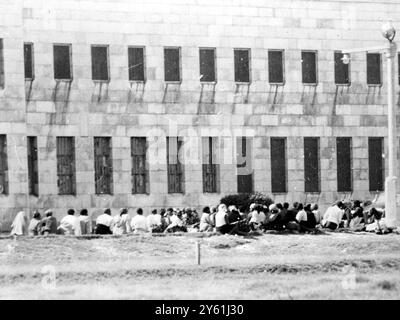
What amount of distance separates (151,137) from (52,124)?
413cm

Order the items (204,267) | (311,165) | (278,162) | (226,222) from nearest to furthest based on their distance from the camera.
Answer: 1. (204,267)
2. (226,222)
3. (278,162)
4. (311,165)

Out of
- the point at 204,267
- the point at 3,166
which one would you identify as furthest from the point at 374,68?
the point at 204,267

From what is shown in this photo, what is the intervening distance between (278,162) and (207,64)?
5189 mm

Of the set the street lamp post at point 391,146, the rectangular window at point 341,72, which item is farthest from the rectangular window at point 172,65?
the street lamp post at point 391,146

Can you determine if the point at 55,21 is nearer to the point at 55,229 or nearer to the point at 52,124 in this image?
the point at 52,124

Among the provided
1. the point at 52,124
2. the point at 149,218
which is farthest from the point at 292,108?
the point at 149,218

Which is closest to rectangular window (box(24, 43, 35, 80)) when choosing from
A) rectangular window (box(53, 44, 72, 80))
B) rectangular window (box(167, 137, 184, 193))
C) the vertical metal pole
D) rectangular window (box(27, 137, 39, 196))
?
rectangular window (box(53, 44, 72, 80))

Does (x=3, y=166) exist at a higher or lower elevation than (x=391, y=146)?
lower

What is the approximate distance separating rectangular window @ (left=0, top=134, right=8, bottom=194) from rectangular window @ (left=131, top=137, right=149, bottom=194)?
6.12 m

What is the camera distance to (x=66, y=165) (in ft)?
166

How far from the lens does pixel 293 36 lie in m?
54.1

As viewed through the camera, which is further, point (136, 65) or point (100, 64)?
point (136, 65)

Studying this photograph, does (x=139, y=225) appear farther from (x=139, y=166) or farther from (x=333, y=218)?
(x=139, y=166)

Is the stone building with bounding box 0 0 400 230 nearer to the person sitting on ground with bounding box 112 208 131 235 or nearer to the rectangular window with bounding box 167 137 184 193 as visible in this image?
the rectangular window with bounding box 167 137 184 193
